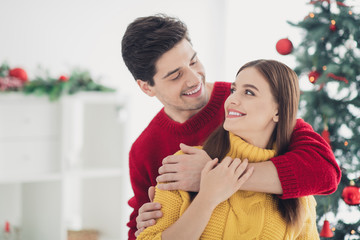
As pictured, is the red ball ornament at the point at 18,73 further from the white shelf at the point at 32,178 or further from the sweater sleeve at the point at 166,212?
the sweater sleeve at the point at 166,212

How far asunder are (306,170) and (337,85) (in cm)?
135

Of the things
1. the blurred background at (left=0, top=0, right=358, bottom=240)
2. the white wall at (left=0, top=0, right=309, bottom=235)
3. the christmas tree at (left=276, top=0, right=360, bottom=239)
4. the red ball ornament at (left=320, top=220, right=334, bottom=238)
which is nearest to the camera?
the red ball ornament at (left=320, top=220, right=334, bottom=238)

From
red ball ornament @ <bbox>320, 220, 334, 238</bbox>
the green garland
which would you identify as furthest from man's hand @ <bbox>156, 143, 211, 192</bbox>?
the green garland

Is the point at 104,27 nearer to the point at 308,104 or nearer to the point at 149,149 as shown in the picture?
the point at 308,104

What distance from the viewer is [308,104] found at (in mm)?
2684

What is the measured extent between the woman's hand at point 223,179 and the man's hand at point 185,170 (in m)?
0.05

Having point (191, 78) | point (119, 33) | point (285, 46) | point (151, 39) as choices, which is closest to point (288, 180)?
point (191, 78)

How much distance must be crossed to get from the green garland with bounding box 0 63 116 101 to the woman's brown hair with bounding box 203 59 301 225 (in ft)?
7.31

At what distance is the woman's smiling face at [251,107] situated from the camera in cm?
144

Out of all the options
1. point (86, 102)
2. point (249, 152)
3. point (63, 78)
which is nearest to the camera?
point (249, 152)

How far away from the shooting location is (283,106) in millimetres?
1450

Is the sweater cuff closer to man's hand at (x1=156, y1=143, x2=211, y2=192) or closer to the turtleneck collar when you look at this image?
the turtleneck collar

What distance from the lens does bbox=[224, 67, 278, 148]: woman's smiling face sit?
144cm

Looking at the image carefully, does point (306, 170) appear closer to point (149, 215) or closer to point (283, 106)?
point (283, 106)
